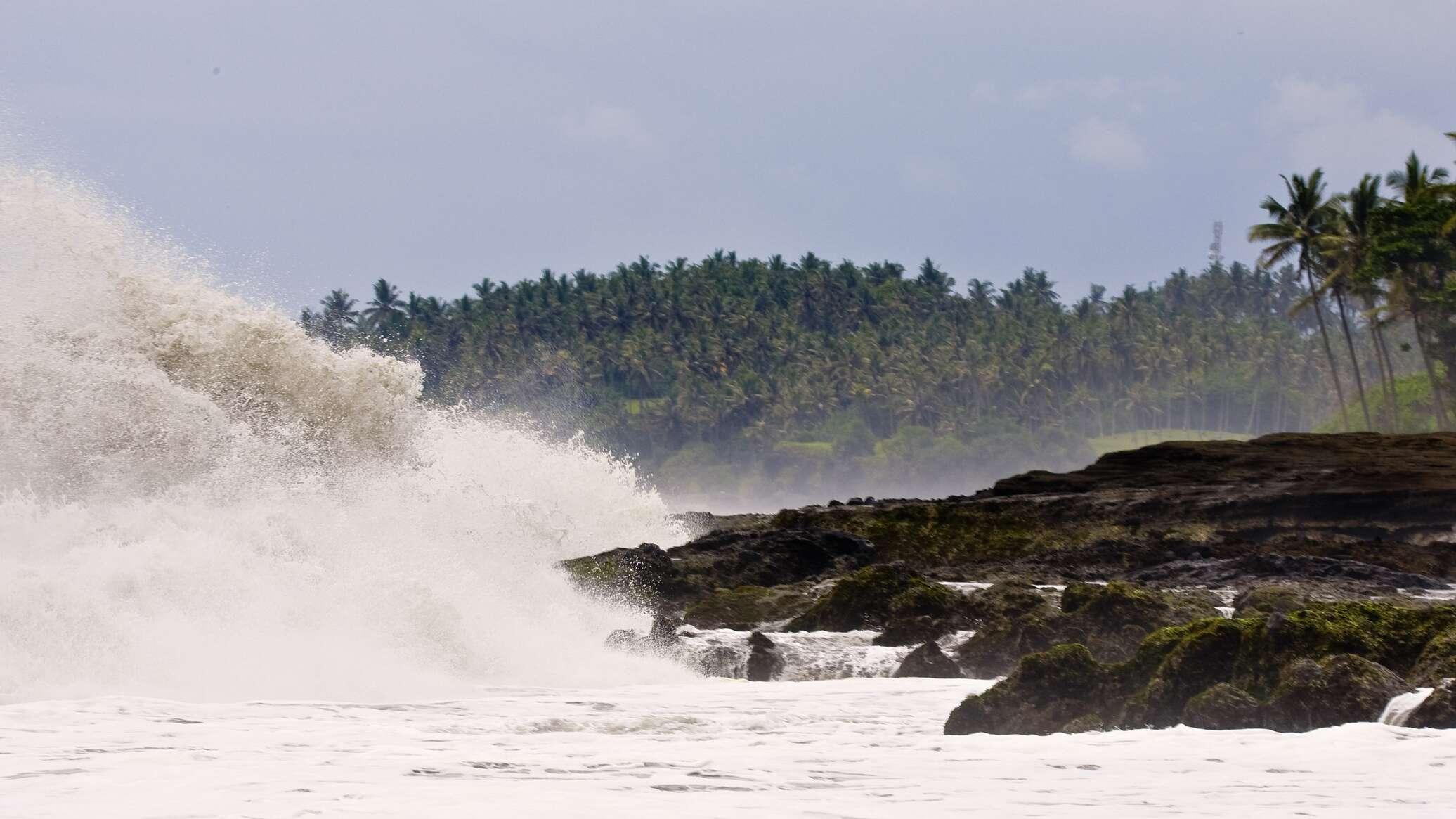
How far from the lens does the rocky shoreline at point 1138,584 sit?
9188mm

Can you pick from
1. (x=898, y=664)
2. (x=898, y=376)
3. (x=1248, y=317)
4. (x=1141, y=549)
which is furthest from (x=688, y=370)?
(x=898, y=664)

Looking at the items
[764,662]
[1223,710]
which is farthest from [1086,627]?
[1223,710]

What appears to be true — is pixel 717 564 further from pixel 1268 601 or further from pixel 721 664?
pixel 1268 601

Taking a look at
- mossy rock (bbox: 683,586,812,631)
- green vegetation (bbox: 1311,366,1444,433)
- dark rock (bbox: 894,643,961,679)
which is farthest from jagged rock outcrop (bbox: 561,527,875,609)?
green vegetation (bbox: 1311,366,1444,433)

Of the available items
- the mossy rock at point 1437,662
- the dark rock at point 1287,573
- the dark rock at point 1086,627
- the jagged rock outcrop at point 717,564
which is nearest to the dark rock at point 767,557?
the jagged rock outcrop at point 717,564

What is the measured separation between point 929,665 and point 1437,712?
16.7 ft

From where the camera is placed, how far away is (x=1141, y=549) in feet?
74.0

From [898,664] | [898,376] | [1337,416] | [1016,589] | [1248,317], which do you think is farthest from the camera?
[1248,317]

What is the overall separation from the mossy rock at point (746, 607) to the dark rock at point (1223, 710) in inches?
328

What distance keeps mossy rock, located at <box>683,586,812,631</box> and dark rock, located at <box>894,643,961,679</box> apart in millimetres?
4147

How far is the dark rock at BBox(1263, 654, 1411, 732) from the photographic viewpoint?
8.41m

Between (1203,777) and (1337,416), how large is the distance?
71.1m

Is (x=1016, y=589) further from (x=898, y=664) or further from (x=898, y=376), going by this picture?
(x=898, y=376)

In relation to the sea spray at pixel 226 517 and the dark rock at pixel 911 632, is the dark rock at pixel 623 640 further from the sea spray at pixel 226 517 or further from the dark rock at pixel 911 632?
the dark rock at pixel 911 632
